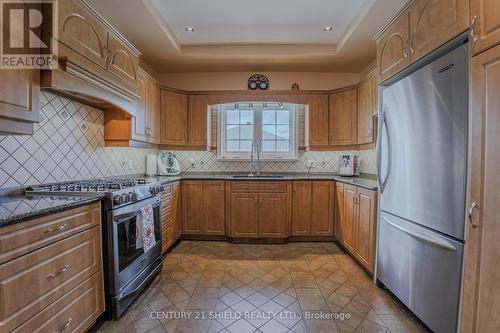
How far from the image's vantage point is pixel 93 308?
5.31 ft

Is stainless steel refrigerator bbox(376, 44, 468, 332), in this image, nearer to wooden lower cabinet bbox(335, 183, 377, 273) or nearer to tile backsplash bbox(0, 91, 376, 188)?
wooden lower cabinet bbox(335, 183, 377, 273)

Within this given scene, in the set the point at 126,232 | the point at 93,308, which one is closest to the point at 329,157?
the point at 126,232

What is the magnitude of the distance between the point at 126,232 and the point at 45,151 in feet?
3.08

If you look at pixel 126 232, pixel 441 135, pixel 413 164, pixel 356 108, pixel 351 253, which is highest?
pixel 356 108

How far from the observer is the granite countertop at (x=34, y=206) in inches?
43.2

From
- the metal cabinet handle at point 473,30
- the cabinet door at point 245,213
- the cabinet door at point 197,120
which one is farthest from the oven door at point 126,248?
the metal cabinet handle at point 473,30

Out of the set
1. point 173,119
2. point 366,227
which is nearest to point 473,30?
point 366,227

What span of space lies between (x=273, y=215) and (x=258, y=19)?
8.07ft

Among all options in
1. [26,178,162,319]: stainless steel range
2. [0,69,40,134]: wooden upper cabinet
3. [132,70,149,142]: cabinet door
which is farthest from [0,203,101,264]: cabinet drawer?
[132,70,149,142]: cabinet door

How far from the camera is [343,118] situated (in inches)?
141

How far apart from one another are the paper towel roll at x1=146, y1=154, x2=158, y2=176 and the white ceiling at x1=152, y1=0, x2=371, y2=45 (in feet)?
5.49

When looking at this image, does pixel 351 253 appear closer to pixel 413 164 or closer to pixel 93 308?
pixel 413 164

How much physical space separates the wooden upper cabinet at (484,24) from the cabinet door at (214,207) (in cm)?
281

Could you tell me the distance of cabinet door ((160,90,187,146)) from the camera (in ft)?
11.8
